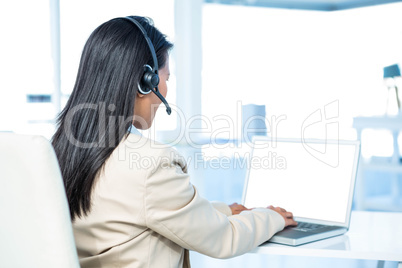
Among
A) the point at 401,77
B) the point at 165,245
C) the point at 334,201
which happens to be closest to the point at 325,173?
the point at 334,201

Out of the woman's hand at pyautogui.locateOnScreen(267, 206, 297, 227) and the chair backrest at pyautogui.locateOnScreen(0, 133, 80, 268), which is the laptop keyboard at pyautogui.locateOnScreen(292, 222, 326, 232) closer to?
the woman's hand at pyautogui.locateOnScreen(267, 206, 297, 227)

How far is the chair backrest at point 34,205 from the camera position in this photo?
0.79m

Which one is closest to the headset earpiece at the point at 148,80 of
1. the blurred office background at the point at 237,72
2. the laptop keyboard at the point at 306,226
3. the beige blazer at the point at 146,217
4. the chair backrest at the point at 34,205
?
the beige blazer at the point at 146,217

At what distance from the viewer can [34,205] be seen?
805 millimetres

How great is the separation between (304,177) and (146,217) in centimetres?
68

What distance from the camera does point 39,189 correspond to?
31.5 inches

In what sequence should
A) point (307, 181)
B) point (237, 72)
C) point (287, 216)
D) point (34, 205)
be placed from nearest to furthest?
point (34, 205) → point (287, 216) → point (307, 181) → point (237, 72)

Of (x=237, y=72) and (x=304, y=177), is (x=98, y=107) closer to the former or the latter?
(x=304, y=177)

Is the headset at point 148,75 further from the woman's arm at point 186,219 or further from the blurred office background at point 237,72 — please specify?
the blurred office background at point 237,72

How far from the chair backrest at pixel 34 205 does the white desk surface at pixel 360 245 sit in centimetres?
59

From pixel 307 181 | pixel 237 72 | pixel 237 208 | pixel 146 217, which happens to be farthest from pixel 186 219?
pixel 237 72

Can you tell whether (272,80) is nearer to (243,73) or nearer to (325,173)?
(243,73)

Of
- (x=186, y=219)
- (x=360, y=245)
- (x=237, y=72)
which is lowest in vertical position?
(x=360, y=245)

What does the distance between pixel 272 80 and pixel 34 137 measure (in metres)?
3.32
